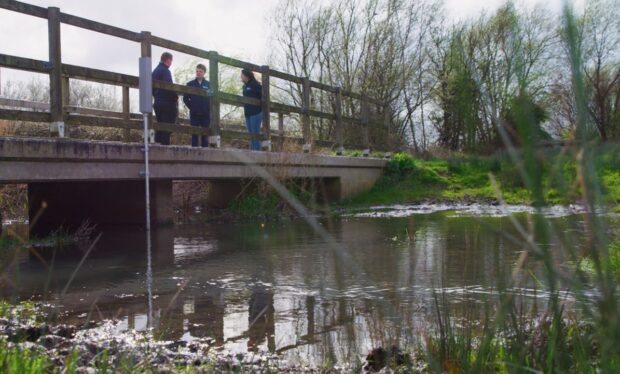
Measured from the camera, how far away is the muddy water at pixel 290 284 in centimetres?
281

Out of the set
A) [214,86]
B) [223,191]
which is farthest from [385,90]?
[214,86]

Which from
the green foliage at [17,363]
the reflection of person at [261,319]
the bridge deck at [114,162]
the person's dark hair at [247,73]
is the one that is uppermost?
the person's dark hair at [247,73]

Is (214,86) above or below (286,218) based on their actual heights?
above

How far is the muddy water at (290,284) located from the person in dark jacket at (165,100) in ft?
5.46

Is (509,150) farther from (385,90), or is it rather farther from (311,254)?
(385,90)

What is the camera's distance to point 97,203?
33.9 feet

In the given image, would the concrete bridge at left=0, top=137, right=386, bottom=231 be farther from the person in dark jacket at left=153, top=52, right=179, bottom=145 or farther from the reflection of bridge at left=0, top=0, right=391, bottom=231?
the person in dark jacket at left=153, top=52, right=179, bottom=145

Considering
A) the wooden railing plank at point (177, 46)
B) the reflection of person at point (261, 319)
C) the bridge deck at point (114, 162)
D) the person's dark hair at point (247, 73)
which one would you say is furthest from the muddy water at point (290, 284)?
the person's dark hair at point (247, 73)

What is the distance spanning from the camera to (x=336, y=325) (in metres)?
3.44

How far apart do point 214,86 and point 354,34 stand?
13761mm

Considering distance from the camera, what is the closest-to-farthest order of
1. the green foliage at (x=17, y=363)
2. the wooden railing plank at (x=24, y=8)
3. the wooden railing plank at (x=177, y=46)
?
1. the green foliage at (x=17, y=363)
2. the wooden railing plank at (x=24, y=8)
3. the wooden railing plank at (x=177, y=46)

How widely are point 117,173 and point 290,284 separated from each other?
397cm

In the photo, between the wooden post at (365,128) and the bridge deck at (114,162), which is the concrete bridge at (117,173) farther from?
the wooden post at (365,128)

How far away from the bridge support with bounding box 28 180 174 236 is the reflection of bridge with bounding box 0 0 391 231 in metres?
0.02
